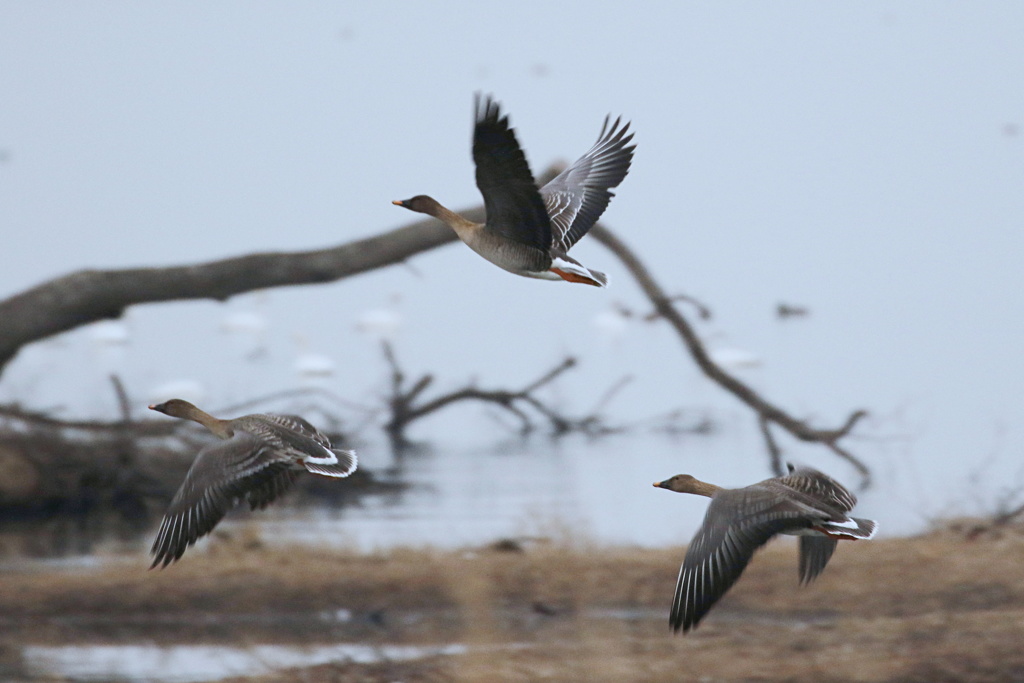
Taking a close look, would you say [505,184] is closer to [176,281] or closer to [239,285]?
[239,285]

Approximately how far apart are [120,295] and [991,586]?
316 inches

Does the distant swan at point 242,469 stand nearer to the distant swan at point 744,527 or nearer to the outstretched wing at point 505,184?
the outstretched wing at point 505,184

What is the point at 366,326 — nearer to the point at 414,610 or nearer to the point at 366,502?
the point at 366,502

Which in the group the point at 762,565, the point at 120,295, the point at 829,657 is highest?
the point at 120,295

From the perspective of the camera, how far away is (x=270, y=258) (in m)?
12.7

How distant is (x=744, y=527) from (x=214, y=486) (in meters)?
1.95

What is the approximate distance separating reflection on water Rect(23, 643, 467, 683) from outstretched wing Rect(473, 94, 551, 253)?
447 cm

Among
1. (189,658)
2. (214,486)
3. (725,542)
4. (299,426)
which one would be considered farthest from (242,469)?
(189,658)

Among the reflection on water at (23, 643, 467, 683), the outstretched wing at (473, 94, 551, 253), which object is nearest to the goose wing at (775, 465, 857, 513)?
the outstretched wing at (473, 94, 551, 253)

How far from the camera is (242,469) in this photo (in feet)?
17.0

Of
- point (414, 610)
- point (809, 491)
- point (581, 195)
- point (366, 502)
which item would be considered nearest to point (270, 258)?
point (366, 502)

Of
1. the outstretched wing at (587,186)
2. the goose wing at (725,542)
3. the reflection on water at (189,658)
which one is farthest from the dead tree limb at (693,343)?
the goose wing at (725,542)

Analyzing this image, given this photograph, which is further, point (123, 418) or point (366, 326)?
point (366, 326)

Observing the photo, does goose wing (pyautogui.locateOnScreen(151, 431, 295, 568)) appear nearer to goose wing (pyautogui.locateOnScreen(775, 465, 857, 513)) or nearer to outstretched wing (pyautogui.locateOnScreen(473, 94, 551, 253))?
outstretched wing (pyautogui.locateOnScreen(473, 94, 551, 253))
